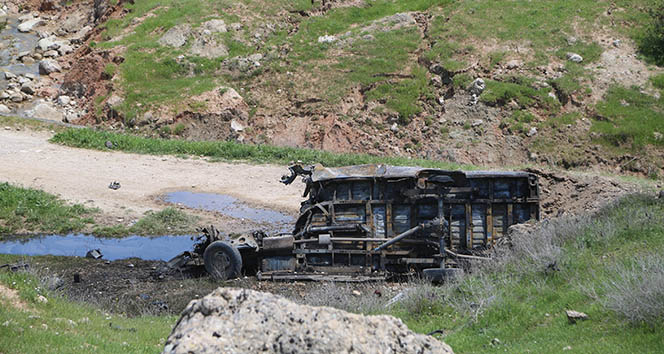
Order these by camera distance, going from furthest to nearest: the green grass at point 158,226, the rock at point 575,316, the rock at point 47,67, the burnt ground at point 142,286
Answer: the rock at point 47,67
the green grass at point 158,226
the burnt ground at point 142,286
the rock at point 575,316

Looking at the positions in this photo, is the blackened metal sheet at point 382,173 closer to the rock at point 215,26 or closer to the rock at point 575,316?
the rock at point 575,316

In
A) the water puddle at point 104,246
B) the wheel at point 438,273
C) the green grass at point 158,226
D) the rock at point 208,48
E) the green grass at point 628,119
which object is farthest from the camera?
the rock at point 208,48


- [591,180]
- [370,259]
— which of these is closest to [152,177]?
[370,259]

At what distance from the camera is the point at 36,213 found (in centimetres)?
2148

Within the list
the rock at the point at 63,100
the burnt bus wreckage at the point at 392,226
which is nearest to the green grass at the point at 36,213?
the burnt bus wreckage at the point at 392,226

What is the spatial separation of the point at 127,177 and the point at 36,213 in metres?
5.24

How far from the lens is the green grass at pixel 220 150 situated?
2964 centimetres

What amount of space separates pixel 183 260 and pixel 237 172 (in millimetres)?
11192

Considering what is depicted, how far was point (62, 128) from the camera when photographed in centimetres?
3356

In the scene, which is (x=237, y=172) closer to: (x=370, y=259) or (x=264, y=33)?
(x=370, y=259)

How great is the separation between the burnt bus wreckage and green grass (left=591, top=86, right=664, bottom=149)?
16.7 meters

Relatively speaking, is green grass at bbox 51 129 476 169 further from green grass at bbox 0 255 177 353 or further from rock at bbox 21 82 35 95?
green grass at bbox 0 255 177 353

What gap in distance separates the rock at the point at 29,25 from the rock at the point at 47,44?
5592 mm

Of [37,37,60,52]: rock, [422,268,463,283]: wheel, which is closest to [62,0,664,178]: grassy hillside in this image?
[37,37,60,52]: rock
